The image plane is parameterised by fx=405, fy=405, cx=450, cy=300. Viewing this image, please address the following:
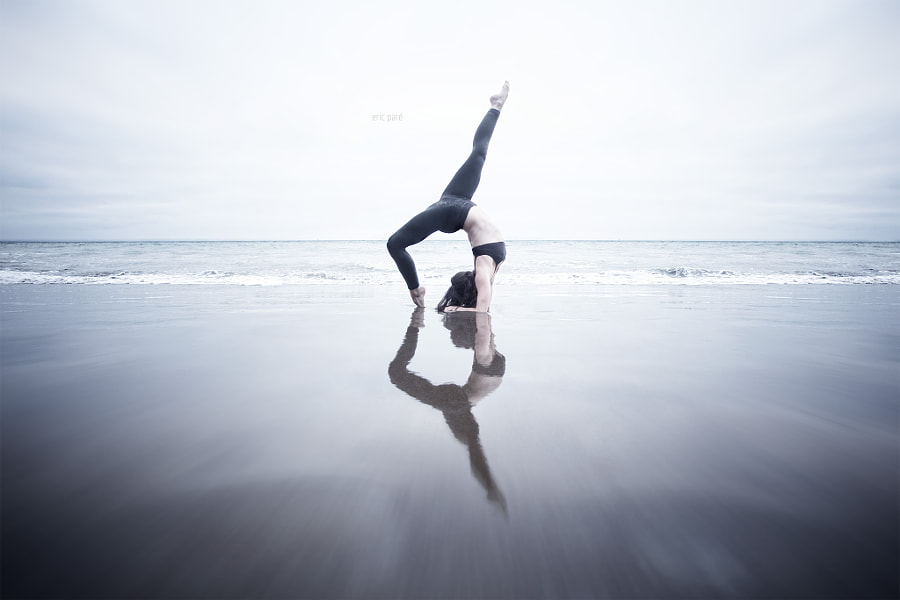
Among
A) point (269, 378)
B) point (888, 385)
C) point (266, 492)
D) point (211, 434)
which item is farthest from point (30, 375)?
point (888, 385)

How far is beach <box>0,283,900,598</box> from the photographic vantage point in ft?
2.34

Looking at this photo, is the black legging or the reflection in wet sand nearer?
the reflection in wet sand

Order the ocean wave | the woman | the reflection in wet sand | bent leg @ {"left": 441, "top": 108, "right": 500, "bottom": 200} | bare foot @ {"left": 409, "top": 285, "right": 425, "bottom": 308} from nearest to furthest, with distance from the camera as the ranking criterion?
1. the reflection in wet sand
2. the woman
3. bent leg @ {"left": 441, "top": 108, "right": 500, "bottom": 200}
4. bare foot @ {"left": 409, "top": 285, "right": 425, "bottom": 308}
5. the ocean wave

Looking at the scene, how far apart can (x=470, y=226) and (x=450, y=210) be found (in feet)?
0.85

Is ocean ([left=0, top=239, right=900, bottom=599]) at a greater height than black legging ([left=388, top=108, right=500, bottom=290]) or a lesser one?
lesser

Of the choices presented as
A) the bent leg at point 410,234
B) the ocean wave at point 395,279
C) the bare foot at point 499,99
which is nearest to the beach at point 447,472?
the bent leg at point 410,234

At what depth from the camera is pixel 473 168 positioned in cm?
416

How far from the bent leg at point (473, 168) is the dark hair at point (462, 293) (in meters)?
0.86

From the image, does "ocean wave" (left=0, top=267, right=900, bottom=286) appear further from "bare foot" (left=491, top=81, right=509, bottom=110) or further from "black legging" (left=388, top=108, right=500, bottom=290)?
"bare foot" (left=491, top=81, right=509, bottom=110)

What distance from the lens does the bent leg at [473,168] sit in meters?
4.17

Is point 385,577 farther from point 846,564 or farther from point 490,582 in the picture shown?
point 846,564

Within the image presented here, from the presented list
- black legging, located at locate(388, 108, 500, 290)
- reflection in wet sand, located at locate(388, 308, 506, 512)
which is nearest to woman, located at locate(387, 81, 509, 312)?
black legging, located at locate(388, 108, 500, 290)

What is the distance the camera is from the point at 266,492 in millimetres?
948

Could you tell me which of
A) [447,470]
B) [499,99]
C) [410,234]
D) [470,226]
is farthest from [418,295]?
[447,470]
